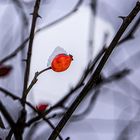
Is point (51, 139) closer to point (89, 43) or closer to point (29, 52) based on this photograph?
point (29, 52)

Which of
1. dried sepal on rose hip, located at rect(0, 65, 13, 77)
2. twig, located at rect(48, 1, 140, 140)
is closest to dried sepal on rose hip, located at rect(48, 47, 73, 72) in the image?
twig, located at rect(48, 1, 140, 140)

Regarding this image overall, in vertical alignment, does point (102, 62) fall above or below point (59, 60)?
below

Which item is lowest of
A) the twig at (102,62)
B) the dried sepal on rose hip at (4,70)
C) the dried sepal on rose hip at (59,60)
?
the twig at (102,62)

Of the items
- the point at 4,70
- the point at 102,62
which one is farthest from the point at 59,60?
the point at 4,70

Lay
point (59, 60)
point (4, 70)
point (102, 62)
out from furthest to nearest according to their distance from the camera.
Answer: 1. point (4, 70)
2. point (59, 60)
3. point (102, 62)

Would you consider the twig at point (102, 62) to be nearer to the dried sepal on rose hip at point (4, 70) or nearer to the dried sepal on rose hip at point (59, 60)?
the dried sepal on rose hip at point (59, 60)

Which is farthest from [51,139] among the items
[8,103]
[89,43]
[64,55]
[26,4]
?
[26,4]

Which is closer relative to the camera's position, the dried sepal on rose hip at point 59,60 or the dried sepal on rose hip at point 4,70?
the dried sepal on rose hip at point 59,60

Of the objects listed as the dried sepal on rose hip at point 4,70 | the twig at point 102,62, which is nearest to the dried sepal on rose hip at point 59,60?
the twig at point 102,62

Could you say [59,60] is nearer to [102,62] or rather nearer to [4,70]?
[102,62]

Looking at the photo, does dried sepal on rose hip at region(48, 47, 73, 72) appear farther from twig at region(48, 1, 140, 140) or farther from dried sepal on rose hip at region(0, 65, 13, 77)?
dried sepal on rose hip at region(0, 65, 13, 77)
